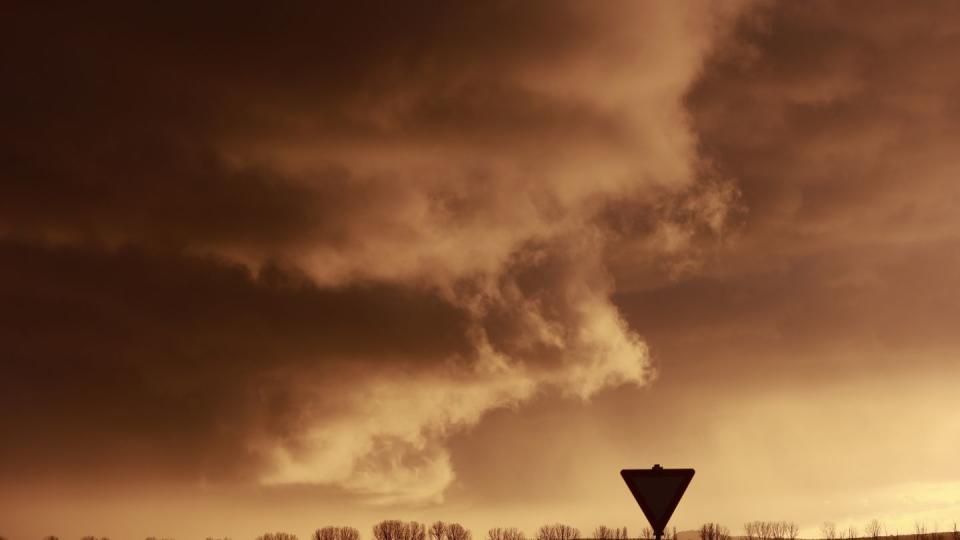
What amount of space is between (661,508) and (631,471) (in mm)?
699

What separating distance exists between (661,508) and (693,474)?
71 cm

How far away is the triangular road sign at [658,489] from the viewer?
16.9 m

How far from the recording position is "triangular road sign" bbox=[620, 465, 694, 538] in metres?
16.9

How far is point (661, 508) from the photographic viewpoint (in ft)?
55.4

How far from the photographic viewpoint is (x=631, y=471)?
56.2 feet

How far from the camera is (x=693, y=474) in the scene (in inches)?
671

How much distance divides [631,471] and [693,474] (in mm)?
925

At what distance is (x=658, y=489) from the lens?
1698 centimetres
